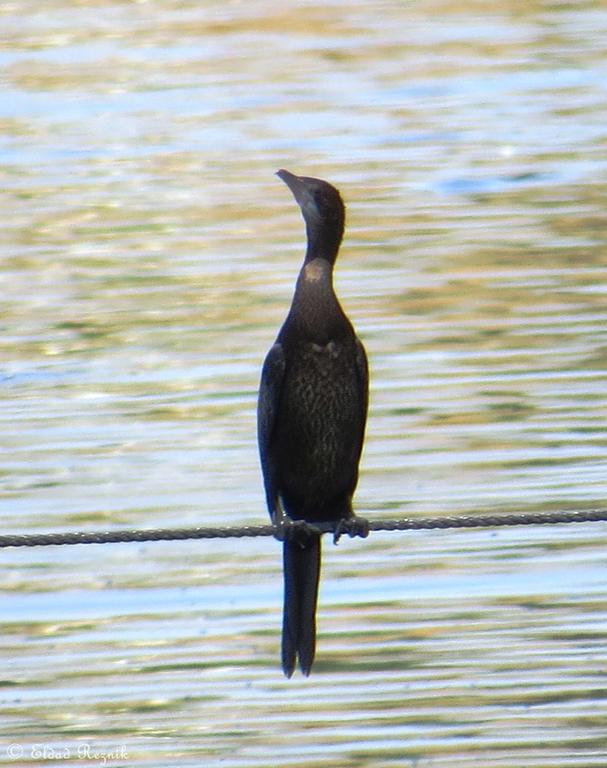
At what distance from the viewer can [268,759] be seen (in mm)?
6898

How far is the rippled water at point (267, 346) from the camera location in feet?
24.0

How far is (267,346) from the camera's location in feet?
36.4

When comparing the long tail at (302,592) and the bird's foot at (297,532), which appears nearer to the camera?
the bird's foot at (297,532)

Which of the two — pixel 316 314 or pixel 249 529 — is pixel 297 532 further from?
pixel 249 529

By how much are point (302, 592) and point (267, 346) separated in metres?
Result: 5.86

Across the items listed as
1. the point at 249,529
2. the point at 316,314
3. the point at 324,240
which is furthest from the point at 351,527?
the point at 249,529

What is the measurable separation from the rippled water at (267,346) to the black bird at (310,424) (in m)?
1.59

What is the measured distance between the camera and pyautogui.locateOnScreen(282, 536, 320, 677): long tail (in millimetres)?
5281

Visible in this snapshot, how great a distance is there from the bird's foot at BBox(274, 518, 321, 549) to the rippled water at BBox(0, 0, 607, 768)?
1.68m

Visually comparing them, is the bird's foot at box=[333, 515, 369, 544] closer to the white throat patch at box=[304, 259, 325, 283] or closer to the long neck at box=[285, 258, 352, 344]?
the long neck at box=[285, 258, 352, 344]

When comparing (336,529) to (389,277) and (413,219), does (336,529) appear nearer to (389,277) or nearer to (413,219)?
(389,277)

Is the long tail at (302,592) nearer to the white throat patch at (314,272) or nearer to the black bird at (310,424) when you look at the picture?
the black bird at (310,424)

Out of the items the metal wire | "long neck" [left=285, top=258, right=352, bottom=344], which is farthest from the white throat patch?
the metal wire

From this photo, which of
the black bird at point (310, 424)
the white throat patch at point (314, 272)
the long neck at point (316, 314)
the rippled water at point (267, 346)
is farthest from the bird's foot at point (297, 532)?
the rippled water at point (267, 346)
